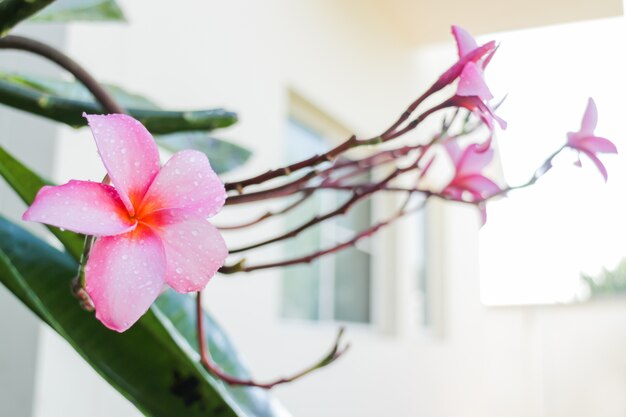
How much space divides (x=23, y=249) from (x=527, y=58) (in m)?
0.49

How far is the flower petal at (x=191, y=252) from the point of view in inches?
8.2

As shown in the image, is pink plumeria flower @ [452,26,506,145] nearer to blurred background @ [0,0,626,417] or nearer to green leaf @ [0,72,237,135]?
blurred background @ [0,0,626,417]

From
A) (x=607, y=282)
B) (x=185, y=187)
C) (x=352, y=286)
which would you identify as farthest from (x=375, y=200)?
(x=607, y=282)

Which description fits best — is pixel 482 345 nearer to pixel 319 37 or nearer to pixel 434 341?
pixel 434 341

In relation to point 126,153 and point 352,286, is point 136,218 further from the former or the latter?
Result: point 352,286

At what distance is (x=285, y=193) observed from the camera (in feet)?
1.27

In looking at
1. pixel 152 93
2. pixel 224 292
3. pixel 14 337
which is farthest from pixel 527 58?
pixel 224 292

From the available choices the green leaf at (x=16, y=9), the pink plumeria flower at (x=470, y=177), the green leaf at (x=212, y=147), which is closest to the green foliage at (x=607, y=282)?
the green leaf at (x=212, y=147)

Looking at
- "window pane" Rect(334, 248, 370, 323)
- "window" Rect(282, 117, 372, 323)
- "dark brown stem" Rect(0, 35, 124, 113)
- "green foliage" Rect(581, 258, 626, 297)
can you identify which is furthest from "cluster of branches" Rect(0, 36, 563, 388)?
"green foliage" Rect(581, 258, 626, 297)

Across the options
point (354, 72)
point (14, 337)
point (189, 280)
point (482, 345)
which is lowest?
point (482, 345)

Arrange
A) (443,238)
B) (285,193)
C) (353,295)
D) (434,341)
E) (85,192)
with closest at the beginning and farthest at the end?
(85,192) < (285,193) < (353,295) < (434,341) < (443,238)

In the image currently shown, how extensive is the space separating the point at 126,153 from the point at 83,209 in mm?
21

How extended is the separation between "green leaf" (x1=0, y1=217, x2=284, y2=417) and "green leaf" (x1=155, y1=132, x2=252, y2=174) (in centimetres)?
24

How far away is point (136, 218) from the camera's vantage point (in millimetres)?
215
